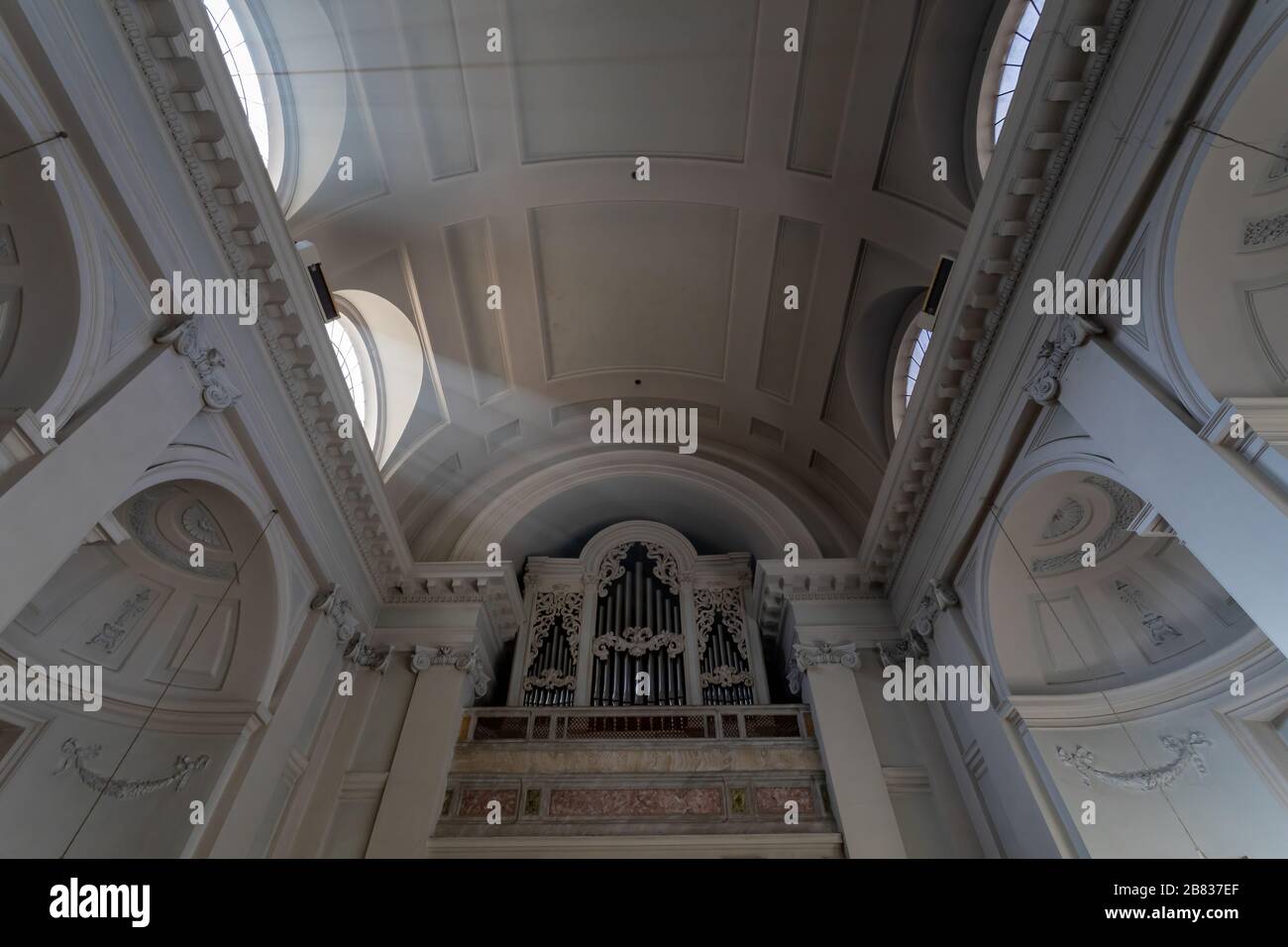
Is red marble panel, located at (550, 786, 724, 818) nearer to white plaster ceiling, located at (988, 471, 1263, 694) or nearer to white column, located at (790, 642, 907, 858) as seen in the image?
white column, located at (790, 642, 907, 858)

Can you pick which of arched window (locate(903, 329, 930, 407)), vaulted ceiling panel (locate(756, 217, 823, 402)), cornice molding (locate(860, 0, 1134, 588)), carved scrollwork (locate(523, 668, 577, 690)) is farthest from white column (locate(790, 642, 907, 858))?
vaulted ceiling panel (locate(756, 217, 823, 402))

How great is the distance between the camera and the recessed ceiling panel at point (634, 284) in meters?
9.15

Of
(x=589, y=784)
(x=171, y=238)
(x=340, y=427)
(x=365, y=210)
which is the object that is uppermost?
(x=365, y=210)

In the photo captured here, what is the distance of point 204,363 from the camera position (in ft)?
17.5

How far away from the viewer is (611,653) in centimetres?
955

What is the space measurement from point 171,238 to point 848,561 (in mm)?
8207

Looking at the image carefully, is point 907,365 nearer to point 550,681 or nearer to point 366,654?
point 550,681

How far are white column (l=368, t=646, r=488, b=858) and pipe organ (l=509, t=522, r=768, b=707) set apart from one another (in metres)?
1.08

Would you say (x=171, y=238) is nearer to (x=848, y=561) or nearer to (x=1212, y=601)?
(x=848, y=561)

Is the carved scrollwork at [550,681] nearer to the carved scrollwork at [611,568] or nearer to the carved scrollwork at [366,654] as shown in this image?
the carved scrollwork at [611,568]

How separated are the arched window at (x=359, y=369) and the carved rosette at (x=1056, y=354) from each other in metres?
7.79

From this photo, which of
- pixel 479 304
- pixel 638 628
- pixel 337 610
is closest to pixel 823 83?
pixel 479 304
